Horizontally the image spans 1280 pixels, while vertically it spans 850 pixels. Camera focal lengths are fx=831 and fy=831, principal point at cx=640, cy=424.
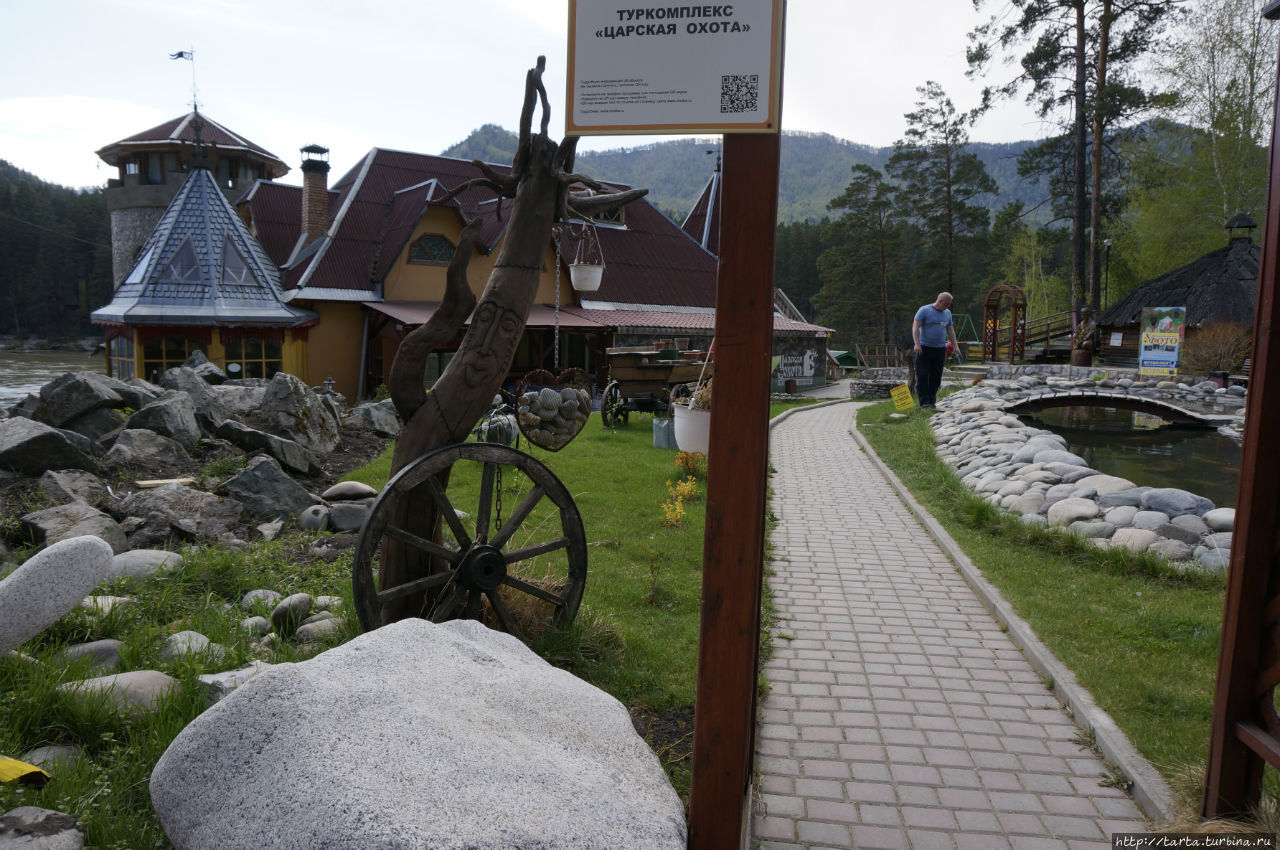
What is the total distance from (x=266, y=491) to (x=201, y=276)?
1491 cm

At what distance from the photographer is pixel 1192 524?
6277 millimetres

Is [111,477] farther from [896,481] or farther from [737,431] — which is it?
[896,481]

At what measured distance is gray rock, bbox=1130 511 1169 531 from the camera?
6320 millimetres

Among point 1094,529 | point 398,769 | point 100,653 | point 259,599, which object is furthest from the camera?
point 1094,529

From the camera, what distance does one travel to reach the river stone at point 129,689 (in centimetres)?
323

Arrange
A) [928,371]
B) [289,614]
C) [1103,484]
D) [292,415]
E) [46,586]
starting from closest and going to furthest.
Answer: [46,586], [289,614], [1103,484], [292,415], [928,371]

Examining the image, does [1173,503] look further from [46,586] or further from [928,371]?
[928,371]

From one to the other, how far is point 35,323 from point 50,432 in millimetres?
70195

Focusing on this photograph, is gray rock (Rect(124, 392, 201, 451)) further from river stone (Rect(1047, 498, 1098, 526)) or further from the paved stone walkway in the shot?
river stone (Rect(1047, 498, 1098, 526))

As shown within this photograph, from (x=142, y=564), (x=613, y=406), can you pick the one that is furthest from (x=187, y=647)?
(x=613, y=406)

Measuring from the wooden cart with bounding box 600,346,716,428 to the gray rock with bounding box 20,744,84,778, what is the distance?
11196 millimetres

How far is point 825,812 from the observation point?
326 cm

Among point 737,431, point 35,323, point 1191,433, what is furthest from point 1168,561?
point 35,323

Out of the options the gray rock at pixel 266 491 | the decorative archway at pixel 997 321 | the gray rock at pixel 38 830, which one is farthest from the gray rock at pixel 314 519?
the decorative archway at pixel 997 321
